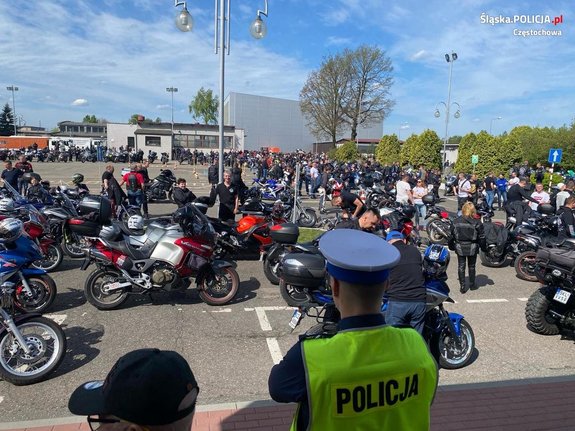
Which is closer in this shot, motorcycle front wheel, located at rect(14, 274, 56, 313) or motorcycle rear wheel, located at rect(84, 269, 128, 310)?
motorcycle front wheel, located at rect(14, 274, 56, 313)

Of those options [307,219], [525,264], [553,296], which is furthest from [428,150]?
[553,296]

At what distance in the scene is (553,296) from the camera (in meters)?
5.43

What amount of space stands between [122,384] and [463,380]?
13.6 feet

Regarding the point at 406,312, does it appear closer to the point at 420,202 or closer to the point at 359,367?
the point at 359,367

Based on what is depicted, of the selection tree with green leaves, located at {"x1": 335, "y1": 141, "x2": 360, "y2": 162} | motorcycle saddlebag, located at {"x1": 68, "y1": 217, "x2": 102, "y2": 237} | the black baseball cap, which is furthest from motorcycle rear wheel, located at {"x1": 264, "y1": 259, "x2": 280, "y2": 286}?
tree with green leaves, located at {"x1": 335, "y1": 141, "x2": 360, "y2": 162}

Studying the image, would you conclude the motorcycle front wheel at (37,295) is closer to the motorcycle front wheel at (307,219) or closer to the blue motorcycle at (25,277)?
the blue motorcycle at (25,277)

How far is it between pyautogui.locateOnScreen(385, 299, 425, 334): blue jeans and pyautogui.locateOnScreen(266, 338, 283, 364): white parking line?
58.8 inches

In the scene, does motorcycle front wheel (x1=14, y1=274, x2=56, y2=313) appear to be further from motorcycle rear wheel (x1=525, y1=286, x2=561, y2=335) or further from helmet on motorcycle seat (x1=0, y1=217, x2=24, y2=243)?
motorcycle rear wheel (x1=525, y1=286, x2=561, y2=335)

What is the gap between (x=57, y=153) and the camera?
40219 millimetres

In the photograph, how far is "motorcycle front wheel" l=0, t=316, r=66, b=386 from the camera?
4016 mm

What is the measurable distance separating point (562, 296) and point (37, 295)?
662 cm

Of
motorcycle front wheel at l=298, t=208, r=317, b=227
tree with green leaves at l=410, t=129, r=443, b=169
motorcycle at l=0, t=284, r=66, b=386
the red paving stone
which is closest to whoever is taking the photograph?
the red paving stone

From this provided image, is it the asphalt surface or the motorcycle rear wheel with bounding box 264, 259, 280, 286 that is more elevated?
the motorcycle rear wheel with bounding box 264, 259, 280, 286

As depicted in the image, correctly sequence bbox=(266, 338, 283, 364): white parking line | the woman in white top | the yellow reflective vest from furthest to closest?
1. the woman in white top
2. bbox=(266, 338, 283, 364): white parking line
3. the yellow reflective vest
